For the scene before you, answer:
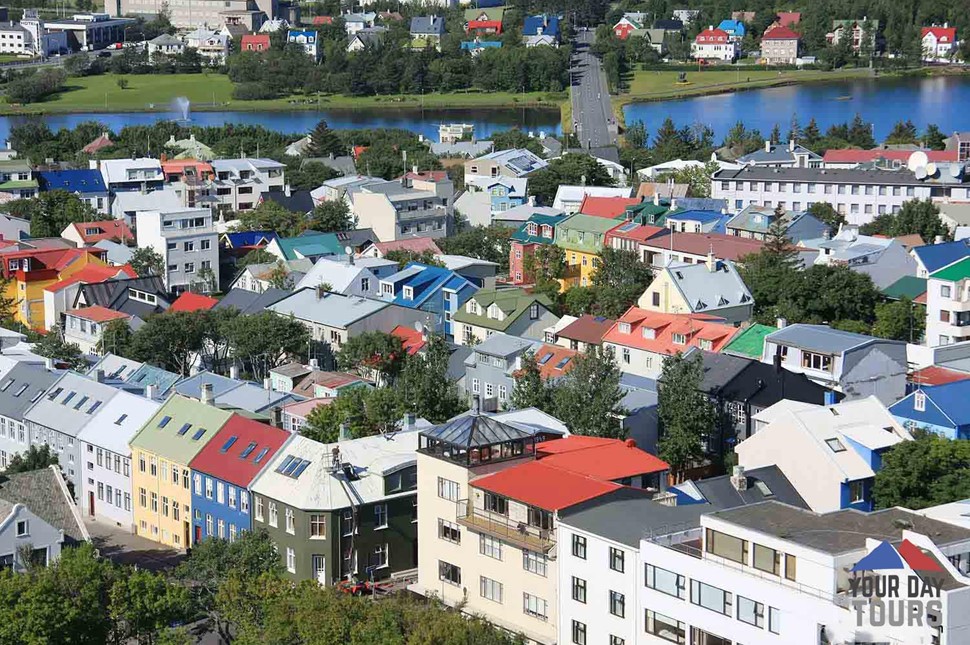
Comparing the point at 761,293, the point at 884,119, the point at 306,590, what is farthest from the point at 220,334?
the point at 884,119

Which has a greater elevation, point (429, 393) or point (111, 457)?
point (429, 393)

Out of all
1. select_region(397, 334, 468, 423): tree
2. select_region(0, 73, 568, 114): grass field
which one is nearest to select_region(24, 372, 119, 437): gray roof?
select_region(397, 334, 468, 423): tree

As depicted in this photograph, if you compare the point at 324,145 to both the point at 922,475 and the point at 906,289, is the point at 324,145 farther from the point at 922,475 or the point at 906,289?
the point at 922,475

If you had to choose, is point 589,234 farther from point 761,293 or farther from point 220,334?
point 220,334

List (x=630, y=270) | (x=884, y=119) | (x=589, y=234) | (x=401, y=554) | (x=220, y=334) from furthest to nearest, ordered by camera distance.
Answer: (x=884, y=119), (x=589, y=234), (x=630, y=270), (x=220, y=334), (x=401, y=554)

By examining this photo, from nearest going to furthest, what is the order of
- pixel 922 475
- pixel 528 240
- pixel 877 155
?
1. pixel 922 475
2. pixel 528 240
3. pixel 877 155

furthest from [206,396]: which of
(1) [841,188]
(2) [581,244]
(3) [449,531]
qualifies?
(1) [841,188]
